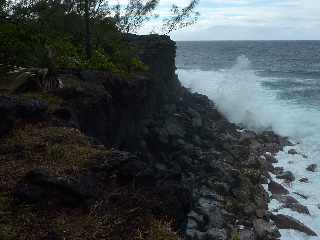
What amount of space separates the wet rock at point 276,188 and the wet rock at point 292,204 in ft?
2.40

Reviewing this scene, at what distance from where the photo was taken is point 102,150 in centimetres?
1095

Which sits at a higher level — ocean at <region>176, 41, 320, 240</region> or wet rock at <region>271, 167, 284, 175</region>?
ocean at <region>176, 41, 320, 240</region>

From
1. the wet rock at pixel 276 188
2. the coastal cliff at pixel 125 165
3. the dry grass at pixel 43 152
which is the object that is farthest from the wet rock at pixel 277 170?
the dry grass at pixel 43 152

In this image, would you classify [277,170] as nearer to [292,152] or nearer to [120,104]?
[292,152]

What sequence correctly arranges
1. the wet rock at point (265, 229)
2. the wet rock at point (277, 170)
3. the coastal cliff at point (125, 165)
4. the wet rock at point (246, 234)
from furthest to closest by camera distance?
the wet rock at point (277, 170) → the wet rock at point (265, 229) → the wet rock at point (246, 234) → the coastal cliff at point (125, 165)

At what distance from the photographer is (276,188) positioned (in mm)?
21672

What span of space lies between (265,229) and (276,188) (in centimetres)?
508

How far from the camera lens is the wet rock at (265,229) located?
16.6m

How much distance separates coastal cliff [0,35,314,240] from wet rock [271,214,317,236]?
0.75ft

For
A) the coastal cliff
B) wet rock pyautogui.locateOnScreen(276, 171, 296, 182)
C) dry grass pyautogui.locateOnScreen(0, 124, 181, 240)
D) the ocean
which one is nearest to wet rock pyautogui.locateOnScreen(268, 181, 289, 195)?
the ocean

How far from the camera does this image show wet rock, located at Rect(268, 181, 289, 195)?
21406mm

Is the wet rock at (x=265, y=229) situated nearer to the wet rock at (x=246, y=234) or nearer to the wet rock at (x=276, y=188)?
the wet rock at (x=246, y=234)

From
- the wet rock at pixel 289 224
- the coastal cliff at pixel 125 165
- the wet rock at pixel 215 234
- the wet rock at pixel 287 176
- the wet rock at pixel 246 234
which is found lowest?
the wet rock at pixel 289 224

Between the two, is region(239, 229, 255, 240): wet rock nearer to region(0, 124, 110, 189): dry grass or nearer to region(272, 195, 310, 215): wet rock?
region(272, 195, 310, 215): wet rock
